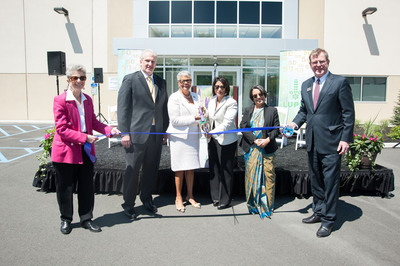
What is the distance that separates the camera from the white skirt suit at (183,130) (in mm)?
3742

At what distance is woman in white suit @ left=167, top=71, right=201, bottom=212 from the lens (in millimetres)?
3727

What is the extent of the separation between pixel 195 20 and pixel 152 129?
38.6ft

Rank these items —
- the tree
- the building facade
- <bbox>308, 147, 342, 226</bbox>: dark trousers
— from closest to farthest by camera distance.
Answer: <bbox>308, 147, 342, 226</bbox>: dark trousers < the building facade < the tree

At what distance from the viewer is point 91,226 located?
10.7 feet

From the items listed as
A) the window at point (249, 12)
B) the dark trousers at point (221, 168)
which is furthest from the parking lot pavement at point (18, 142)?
the window at point (249, 12)

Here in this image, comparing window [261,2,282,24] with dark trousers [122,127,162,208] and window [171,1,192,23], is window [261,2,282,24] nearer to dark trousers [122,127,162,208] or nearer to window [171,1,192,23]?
window [171,1,192,23]

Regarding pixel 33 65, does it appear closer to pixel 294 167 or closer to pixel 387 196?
pixel 294 167

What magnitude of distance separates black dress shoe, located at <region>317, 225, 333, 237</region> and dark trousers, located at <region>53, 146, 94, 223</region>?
2.64 meters

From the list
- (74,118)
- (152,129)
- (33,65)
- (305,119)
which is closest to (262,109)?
(305,119)

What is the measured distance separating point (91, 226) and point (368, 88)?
15923 mm

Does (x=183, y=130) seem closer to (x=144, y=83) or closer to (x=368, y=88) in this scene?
(x=144, y=83)

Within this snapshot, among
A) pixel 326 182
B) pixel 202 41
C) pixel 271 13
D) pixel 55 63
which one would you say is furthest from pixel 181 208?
pixel 271 13

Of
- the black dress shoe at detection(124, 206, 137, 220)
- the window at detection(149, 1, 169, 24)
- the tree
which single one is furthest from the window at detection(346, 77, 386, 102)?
the black dress shoe at detection(124, 206, 137, 220)

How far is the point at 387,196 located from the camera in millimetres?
4480
